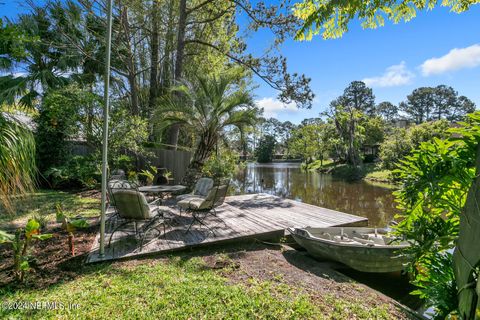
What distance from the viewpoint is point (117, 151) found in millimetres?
9156

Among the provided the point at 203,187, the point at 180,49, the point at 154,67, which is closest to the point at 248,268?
the point at 203,187

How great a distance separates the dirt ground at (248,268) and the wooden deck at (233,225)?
7.1 inches

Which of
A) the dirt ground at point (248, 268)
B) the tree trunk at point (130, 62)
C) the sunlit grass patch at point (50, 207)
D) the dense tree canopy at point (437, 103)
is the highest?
the dense tree canopy at point (437, 103)

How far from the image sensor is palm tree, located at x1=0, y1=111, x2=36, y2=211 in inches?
78.0

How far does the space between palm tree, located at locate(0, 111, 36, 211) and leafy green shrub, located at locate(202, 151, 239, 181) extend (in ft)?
29.9

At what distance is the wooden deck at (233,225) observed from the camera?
3922 millimetres

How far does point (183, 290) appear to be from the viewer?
275 centimetres

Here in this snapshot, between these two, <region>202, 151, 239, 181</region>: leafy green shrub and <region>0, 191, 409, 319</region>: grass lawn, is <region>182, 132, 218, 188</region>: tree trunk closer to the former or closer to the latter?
<region>202, 151, 239, 181</region>: leafy green shrub

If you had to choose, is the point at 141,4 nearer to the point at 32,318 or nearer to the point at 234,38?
the point at 234,38

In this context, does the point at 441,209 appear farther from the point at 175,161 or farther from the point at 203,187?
the point at 175,161

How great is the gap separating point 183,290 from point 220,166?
9504mm

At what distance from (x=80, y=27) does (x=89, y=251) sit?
34.1 ft

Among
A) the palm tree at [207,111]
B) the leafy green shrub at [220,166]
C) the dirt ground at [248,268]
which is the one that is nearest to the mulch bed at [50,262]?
the dirt ground at [248,268]

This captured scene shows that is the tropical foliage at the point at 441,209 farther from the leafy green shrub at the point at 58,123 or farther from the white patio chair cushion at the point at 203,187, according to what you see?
the leafy green shrub at the point at 58,123
